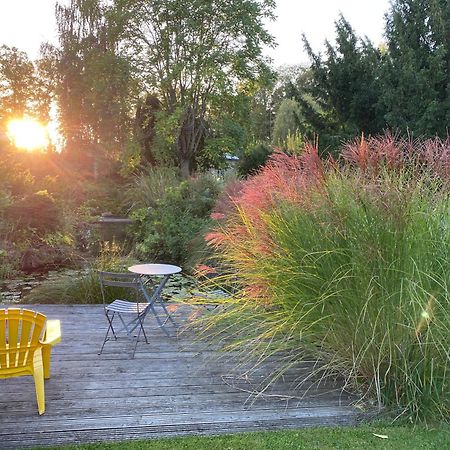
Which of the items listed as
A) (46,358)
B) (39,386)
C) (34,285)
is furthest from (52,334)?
(34,285)

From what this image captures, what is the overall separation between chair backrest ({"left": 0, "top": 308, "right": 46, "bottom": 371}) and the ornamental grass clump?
123 cm

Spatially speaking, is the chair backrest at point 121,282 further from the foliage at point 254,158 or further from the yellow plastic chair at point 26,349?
the foliage at point 254,158

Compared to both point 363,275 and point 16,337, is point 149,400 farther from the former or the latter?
point 363,275

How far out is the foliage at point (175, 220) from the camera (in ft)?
27.7

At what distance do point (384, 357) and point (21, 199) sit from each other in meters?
7.46

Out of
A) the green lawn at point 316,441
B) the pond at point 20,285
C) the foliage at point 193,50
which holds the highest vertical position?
the foliage at point 193,50

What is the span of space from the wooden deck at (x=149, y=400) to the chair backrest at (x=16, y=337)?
297 mm

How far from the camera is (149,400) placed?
9.68ft

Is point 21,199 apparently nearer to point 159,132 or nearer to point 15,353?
point 15,353

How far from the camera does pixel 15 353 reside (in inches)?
110

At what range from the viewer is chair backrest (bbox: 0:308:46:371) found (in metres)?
2.74

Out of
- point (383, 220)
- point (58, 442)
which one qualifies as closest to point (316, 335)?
Result: point (383, 220)

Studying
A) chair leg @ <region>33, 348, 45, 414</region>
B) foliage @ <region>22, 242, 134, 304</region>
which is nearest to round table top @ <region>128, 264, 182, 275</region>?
foliage @ <region>22, 242, 134, 304</region>

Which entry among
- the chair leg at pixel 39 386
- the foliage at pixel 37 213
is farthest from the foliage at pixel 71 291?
the foliage at pixel 37 213
